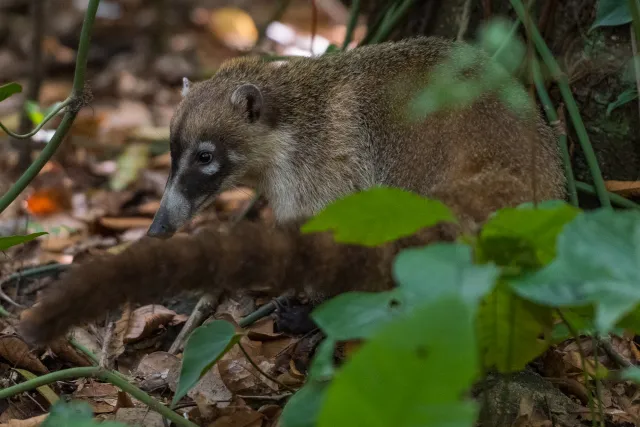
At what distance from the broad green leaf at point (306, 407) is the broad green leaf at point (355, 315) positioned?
165 millimetres

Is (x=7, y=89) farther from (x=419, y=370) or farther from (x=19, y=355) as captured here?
(x=419, y=370)

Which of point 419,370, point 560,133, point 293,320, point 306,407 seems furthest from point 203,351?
point 560,133

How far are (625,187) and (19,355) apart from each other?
2711 millimetres

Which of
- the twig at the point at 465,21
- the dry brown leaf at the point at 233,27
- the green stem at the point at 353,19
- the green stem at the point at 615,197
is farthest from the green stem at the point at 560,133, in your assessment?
the dry brown leaf at the point at 233,27

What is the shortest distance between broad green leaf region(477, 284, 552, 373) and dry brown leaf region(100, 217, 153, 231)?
3.20 meters

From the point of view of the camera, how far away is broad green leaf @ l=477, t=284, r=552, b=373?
230 cm

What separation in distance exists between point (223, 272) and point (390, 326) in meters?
0.87

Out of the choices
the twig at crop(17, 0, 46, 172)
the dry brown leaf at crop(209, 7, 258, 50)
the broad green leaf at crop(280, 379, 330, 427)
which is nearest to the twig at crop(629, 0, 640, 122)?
the broad green leaf at crop(280, 379, 330, 427)

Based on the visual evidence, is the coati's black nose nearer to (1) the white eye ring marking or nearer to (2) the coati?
(2) the coati

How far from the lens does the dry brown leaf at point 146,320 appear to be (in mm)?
3725

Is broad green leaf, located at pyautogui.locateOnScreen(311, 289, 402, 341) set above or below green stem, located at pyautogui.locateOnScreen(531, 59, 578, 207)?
below

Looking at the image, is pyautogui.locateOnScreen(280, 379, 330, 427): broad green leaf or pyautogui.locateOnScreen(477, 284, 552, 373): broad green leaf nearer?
pyautogui.locateOnScreen(280, 379, 330, 427): broad green leaf

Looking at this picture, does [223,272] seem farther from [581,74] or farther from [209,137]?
[581,74]

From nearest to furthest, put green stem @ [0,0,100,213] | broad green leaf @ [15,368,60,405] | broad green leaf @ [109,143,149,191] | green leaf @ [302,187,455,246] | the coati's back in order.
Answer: green leaf @ [302,187,455,246]
broad green leaf @ [15,368,60,405]
green stem @ [0,0,100,213]
the coati's back
broad green leaf @ [109,143,149,191]
